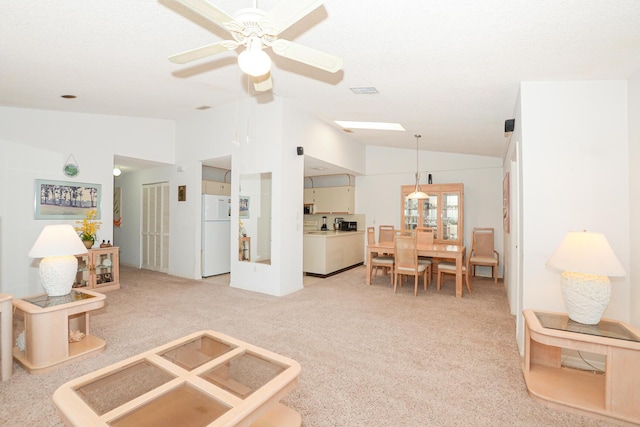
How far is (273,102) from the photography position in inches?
185

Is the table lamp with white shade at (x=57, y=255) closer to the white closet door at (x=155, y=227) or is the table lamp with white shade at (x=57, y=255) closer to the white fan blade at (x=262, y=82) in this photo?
the white fan blade at (x=262, y=82)

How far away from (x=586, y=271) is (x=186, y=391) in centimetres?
256

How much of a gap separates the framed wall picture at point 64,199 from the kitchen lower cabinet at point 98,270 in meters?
0.64

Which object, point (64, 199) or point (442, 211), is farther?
point (442, 211)

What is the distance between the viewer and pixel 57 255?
264 centimetres

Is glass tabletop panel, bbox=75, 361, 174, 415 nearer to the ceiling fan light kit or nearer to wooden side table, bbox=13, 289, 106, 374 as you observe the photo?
wooden side table, bbox=13, 289, 106, 374

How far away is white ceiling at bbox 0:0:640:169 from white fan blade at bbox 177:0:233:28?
2.35 ft

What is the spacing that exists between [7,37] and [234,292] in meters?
3.71

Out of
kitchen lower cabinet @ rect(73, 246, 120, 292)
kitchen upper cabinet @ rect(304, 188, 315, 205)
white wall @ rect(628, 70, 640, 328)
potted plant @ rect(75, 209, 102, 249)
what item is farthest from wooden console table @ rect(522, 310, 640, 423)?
kitchen upper cabinet @ rect(304, 188, 315, 205)

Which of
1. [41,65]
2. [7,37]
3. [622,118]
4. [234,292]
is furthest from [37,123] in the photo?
[622,118]

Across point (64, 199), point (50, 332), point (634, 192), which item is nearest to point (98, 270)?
point (64, 199)

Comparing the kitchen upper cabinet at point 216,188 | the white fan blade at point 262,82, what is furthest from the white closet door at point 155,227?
the white fan blade at point 262,82

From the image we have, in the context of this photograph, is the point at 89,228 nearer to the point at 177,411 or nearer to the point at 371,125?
the point at 177,411

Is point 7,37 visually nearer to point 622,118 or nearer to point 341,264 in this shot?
point 622,118
